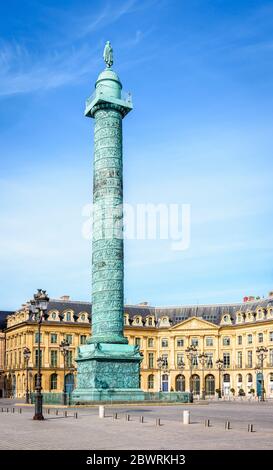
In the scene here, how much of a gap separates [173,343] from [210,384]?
24.6 feet

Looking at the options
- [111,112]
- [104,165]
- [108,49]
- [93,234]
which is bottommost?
[93,234]

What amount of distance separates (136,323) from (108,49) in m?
47.9

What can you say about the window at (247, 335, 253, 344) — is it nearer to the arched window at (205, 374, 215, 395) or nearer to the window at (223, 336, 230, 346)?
the window at (223, 336, 230, 346)

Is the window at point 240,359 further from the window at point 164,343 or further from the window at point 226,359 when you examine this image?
the window at point 164,343

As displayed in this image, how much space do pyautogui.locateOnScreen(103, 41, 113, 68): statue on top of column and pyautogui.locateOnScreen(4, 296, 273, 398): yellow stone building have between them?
41912 mm

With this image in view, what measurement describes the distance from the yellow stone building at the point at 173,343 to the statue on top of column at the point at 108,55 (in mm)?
41912

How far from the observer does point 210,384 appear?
8619cm

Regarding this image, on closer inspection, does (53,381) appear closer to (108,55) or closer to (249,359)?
(249,359)

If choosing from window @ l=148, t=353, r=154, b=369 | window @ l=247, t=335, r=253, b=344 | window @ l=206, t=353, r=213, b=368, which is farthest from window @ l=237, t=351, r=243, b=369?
window @ l=148, t=353, r=154, b=369

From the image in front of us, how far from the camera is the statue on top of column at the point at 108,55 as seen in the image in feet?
162
